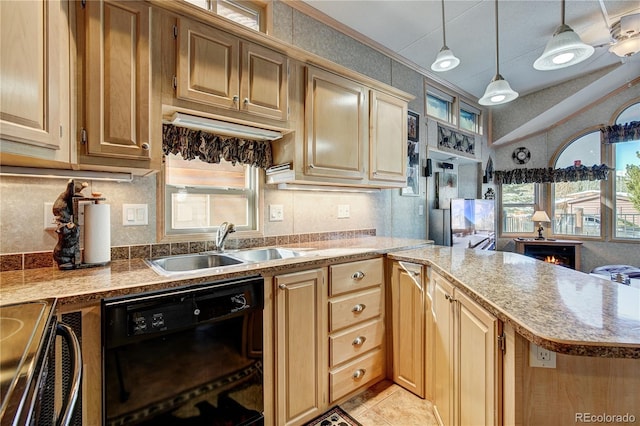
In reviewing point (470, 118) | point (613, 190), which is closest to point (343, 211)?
point (470, 118)

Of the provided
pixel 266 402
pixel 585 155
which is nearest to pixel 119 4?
pixel 266 402

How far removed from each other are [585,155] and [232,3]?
5774 millimetres

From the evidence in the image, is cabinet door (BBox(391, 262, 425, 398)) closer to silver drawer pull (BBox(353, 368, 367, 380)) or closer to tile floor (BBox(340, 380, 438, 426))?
tile floor (BBox(340, 380, 438, 426))

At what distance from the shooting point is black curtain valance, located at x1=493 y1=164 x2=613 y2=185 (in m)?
4.59

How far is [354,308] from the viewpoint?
186cm

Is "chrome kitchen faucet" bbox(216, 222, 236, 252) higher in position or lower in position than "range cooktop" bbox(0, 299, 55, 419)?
higher

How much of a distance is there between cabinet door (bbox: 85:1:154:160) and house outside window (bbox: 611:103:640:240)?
6.20 m

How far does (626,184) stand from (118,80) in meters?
6.45

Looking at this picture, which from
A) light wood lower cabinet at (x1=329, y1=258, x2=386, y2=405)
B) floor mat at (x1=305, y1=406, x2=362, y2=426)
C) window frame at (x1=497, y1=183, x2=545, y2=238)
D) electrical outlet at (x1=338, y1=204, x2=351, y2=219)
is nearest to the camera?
floor mat at (x1=305, y1=406, x2=362, y2=426)

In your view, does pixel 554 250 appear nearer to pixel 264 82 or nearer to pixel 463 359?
pixel 463 359

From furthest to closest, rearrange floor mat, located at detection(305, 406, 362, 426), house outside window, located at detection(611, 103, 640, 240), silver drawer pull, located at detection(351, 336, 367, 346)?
house outside window, located at detection(611, 103, 640, 240)
silver drawer pull, located at detection(351, 336, 367, 346)
floor mat, located at detection(305, 406, 362, 426)

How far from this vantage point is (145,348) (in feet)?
3.70

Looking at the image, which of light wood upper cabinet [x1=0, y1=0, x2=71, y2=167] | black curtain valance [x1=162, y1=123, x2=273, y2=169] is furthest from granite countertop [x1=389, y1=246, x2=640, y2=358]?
light wood upper cabinet [x1=0, y1=0, x2=71, y2=167]

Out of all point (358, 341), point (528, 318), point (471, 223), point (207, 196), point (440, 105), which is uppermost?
point (440, 105)
